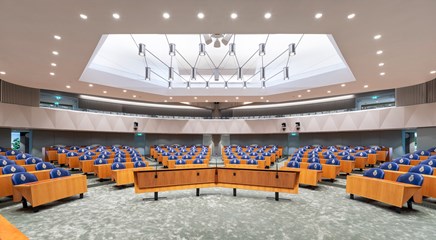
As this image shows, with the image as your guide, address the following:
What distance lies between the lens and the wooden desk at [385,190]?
217 inches

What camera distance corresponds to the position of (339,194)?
7.56m

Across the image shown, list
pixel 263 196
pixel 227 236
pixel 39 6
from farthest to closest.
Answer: pixel 263 196
pixel 39 6
pixel 227 236

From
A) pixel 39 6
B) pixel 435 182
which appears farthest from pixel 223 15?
pixel 435 182

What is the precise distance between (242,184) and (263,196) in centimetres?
77

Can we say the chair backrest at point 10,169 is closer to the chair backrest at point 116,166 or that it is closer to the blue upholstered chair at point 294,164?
the chair backrest at point 116,166

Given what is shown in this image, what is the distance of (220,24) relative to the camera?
5844 millimetres

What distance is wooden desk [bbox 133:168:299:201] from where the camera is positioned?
22.4 ft

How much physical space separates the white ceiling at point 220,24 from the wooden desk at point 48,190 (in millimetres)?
4091

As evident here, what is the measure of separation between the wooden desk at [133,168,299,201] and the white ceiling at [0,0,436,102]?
4201 millimetres

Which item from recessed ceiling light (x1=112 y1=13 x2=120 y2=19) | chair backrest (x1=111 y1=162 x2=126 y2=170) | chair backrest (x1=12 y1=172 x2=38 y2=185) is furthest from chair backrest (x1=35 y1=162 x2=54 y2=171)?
recessed ceiling light (x1=112 y1=13 x2=120 y2=19)

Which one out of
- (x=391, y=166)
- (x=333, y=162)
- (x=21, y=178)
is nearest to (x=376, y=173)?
(x=391, y=166)

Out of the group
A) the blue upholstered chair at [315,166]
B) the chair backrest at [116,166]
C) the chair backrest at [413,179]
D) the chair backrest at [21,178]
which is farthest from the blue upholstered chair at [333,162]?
the chair backrest at [21,178]

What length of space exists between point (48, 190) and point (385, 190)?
8898 mm

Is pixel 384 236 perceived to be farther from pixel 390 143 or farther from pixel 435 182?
pixel 390 143
